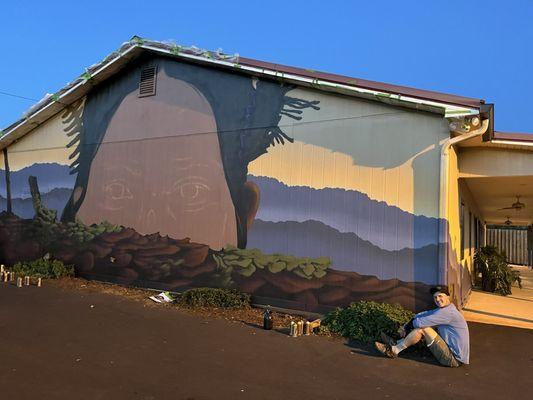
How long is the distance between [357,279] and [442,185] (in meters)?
2.09

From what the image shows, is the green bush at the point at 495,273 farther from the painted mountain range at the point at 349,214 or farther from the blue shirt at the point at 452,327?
the blue shirt at the point at 452,327

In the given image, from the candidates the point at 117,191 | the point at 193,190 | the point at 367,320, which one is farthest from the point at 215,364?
the point at 117,191

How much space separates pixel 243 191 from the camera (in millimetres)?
8766

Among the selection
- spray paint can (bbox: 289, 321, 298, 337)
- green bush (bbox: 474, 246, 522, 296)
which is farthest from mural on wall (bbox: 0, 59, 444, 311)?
green bush (bbox: 474, 246, 522, 296)

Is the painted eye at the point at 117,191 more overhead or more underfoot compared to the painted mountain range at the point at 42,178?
more underfoot

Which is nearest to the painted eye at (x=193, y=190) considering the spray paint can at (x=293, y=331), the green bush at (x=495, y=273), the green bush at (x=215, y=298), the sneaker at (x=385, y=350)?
the green bush at (x=215, y=298)

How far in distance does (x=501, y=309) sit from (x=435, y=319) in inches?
180

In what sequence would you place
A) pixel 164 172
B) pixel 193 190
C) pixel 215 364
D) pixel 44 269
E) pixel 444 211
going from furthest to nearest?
pixel 44 269, pixel 164 172, pixel 193 190, pixel 444 211, pixel 215 364

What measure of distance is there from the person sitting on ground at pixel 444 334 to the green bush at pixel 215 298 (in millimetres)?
3543

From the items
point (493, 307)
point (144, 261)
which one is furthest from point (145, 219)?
point (493, 307)

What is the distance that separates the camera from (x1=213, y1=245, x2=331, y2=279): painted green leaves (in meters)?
7.83

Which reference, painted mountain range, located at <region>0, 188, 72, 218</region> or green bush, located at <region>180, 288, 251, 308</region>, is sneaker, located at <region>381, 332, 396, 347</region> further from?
painted mountain range, located at <region>0, 188, 72, 218</region>

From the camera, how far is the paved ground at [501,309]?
7702 mm

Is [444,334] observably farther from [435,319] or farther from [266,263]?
[266,263]
